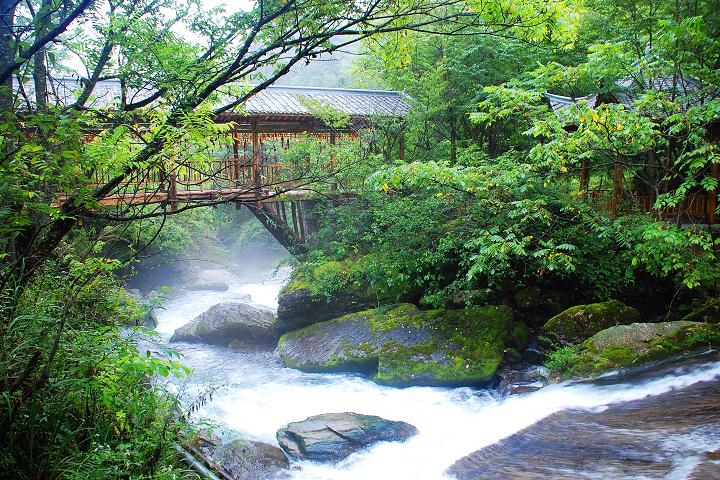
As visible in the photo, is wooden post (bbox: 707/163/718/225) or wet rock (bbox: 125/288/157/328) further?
wooden post (bbox: 707/163/718/225)

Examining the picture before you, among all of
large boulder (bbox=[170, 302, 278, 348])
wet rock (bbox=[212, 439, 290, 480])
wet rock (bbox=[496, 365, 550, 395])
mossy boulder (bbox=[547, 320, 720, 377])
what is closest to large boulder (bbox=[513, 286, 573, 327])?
wet rock (bbox=[496, 365, 550, 395])

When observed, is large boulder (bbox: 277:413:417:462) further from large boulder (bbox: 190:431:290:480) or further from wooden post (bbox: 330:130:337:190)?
wooden post (bbox: 330:130:337:190)

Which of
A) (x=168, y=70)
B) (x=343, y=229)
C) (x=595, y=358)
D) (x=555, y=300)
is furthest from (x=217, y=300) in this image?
(x=168, y=70)

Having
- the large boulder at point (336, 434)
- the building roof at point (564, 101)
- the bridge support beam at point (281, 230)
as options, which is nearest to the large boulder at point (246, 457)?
the large boulder at point (336, 434)

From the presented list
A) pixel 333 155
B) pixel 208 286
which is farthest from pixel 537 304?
pixel 208 286

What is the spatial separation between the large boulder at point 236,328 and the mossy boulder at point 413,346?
1500 millimetres

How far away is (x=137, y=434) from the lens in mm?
3543

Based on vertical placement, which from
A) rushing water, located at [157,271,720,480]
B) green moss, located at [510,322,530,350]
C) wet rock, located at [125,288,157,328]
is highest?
wet rock, located at [125,288,157,328]

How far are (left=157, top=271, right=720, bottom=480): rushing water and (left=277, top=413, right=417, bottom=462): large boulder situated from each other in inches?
6.1

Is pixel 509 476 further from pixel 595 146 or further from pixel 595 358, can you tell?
pixel 595 146

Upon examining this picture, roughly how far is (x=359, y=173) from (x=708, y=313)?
25.3 ft

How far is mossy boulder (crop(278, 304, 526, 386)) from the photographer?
27.1ft

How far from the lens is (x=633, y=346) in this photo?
7.02 m

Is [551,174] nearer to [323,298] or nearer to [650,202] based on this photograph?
[650,202]
